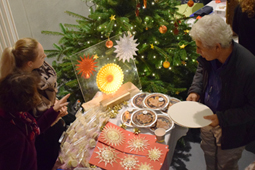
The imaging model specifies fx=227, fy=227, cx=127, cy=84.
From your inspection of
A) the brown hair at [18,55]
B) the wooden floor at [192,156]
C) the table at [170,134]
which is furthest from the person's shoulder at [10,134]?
the wooden floor at [192,156]

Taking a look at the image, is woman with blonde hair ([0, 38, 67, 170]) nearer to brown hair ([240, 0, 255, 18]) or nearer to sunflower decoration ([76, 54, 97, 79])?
sunflower decoration ([76, 54, 97, 79])

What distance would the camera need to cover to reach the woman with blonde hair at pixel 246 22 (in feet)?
7.07

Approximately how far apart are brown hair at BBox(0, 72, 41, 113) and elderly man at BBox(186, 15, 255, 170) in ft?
4.16

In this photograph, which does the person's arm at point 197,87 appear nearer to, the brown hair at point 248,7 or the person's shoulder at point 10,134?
the brown hair at point 248,7

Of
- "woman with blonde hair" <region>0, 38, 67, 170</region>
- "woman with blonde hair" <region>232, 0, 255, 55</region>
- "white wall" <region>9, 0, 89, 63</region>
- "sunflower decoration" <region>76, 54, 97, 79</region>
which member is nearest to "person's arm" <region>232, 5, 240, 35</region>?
"woman with blonde hair" <region>232, 0, 255, 55</region>

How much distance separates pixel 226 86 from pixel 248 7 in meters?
Result: 0.91

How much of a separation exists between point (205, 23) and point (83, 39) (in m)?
1.68

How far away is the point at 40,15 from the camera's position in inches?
162

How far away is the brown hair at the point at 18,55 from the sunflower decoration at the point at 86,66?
0.45 meters

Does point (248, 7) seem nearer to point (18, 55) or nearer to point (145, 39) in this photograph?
point (145, 39)

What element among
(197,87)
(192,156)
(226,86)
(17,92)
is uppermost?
(17,92)

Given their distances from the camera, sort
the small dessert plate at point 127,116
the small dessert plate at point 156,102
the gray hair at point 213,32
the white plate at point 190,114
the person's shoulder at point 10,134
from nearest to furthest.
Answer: the person's shoulder at point 10,134
the gray hair at point 213,32
the white plate at point 190,114
the small dessert plate at point 127,116
the small dessert plate at point 156,102

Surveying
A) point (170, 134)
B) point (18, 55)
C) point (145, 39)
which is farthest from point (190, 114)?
point (18, 55)

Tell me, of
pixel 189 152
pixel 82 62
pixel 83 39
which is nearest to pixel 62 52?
pixel 83 39
